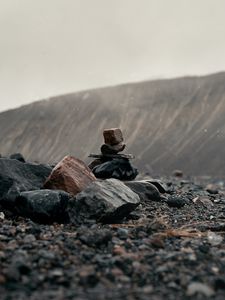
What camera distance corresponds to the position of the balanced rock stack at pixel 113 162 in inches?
687

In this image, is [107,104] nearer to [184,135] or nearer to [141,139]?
[141,139]

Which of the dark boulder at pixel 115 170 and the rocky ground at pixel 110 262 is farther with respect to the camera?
the dark boulder at pixel 115 170

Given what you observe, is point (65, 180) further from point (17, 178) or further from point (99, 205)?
point (99, 205)

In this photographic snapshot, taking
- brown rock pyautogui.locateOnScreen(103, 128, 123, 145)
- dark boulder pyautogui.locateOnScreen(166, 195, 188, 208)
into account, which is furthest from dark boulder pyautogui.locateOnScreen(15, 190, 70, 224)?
brown rock pyautogui.locateOnScreen(103, 128, 123, 145)

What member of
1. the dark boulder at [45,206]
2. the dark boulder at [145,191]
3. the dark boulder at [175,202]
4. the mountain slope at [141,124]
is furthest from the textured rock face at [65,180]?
the mountain slope at [141,124]

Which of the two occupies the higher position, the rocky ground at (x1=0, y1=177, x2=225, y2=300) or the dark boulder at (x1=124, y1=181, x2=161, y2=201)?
the rocky ground at (x1=0, y1=177, x2=225, y2=300)

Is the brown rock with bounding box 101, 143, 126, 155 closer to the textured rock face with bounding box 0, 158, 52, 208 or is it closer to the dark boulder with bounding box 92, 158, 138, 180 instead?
the dark boulder with bounding box 92, 158, 138, 180

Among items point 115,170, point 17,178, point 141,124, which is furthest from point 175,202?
point 141,124

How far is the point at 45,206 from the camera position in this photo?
11094mm

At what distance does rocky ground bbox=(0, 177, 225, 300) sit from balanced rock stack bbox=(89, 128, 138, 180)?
642cm

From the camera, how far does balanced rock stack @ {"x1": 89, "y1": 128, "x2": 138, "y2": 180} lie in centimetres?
1745

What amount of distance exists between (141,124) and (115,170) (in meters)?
105

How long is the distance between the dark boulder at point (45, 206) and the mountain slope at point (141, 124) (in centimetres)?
8961

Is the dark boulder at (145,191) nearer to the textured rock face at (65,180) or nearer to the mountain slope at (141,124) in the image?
the textured rock face at (65,180)
